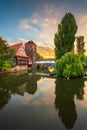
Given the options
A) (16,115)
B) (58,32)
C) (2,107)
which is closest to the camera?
(16,115)

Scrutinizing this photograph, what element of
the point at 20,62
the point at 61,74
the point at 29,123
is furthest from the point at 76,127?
the point at 20,62

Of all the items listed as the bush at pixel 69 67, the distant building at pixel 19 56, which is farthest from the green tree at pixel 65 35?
the distant building at pixel 19 56

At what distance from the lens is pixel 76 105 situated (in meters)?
10.9

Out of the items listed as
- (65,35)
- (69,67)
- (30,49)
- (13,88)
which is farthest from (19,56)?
(13,88)

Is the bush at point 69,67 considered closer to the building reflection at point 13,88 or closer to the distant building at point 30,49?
the building reflection at point 13,88

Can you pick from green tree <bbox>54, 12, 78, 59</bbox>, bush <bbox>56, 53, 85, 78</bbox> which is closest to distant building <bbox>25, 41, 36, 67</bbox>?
green tree <bbox>54, 12, 78, 59</bbox>

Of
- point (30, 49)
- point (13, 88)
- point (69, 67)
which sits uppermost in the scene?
point (30, 49)

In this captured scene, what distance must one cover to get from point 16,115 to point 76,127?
342 cm

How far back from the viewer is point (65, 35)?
44.8 meters

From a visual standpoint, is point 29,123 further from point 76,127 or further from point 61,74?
point 61,74

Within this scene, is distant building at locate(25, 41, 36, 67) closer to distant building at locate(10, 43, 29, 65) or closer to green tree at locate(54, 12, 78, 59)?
distant building at locate(10, 43, 29, 65)

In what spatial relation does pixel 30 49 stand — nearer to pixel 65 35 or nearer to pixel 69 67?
pixel 65 35

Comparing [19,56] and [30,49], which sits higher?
[30,49]

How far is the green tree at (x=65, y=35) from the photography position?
4438cm
